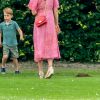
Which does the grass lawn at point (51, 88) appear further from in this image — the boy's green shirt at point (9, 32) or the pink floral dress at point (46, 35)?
the boy's green shirt at point (9, 32)

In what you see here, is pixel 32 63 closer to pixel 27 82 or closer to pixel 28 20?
pixel 28 20

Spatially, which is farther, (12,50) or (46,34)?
(12,50)

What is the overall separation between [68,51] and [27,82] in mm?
5398

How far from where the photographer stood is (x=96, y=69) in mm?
16203

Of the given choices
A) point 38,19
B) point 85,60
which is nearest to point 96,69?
point 85,60

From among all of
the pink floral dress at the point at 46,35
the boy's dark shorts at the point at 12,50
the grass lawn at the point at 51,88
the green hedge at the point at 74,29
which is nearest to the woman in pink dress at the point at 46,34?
the pink floral dress at the point at 46,35

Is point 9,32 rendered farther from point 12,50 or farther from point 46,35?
point 46,35

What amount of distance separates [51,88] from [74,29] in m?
6.66

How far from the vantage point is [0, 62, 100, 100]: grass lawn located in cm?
993

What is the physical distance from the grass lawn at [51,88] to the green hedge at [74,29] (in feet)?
12.2

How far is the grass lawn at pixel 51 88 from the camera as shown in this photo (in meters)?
9.93

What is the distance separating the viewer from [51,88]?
36.5ft

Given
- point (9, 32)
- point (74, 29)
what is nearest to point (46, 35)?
point (9, 32)

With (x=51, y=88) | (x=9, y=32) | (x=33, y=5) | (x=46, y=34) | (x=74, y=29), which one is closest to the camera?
(x=51, y=88)
